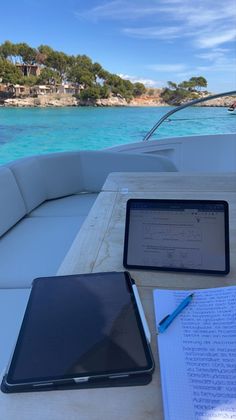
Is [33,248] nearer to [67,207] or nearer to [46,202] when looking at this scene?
[67,207]

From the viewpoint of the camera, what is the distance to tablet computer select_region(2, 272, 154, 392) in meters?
0.39

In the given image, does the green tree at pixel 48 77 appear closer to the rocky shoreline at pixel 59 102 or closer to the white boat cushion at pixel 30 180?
the rocky shoreline at pixel 59 102

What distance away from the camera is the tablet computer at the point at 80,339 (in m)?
0.39

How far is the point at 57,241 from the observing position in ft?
5.10

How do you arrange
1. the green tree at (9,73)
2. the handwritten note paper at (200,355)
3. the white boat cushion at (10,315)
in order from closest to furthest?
the handwritten note paper at (200,355), the white boat cushion at (10,315), the green tree at (9,73)

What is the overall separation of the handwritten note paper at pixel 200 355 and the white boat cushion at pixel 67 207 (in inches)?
A: 55.7

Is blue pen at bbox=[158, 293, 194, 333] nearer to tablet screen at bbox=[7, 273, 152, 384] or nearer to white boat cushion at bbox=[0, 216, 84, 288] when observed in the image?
tablet screen at bbox=[7, 273, 152, 384]

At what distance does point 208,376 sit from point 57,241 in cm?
124

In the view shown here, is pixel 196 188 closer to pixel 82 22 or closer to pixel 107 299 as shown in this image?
pixel 107 299

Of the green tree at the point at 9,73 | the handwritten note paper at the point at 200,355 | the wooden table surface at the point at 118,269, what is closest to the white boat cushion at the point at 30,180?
the wooden table surface at the point at 118,269

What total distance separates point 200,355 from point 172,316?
9 centimetres

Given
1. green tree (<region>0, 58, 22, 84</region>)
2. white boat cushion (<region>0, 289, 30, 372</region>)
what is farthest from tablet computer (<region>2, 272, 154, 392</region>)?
green tree (<region>0, 58, 22, 84</region>)

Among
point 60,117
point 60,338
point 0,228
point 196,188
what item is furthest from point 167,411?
point 60,117

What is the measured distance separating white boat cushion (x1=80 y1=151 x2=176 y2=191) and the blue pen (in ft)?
5.86
